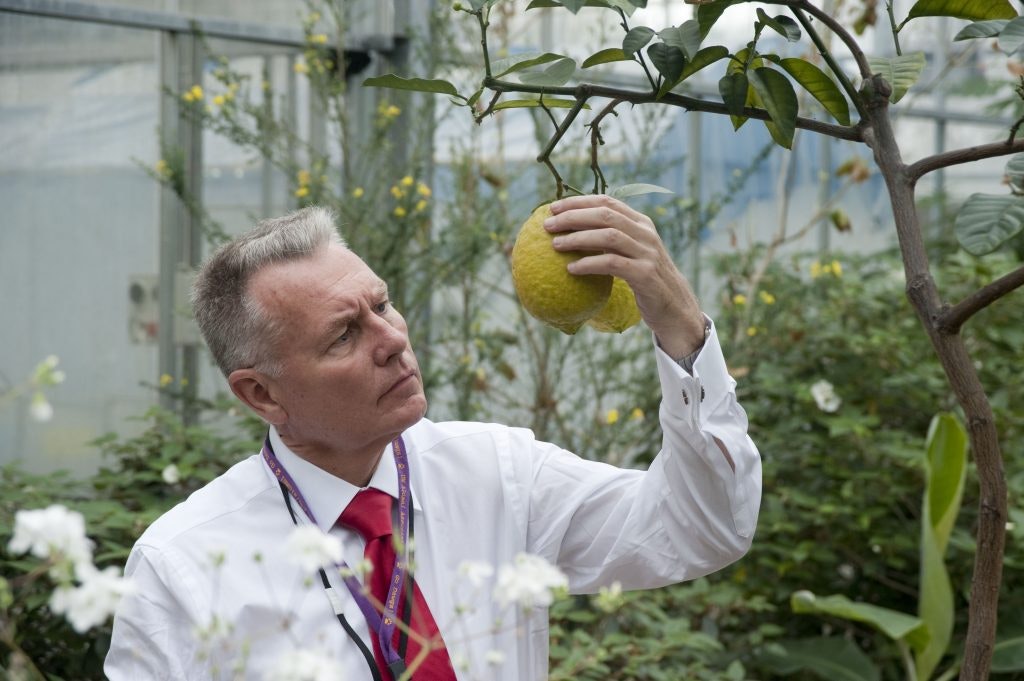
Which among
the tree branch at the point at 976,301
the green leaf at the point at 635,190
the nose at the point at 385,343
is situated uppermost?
the green leaf at the point at 635,190

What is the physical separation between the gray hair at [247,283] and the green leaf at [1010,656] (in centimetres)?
234

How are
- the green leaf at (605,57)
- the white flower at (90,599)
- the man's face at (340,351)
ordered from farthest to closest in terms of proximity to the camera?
1. the man's face at (340,351)
2. the green leaf at (605,57)
3. the white flower at (90,599)

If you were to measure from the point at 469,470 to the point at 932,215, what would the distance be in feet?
20.7

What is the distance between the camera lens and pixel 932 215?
743 cm

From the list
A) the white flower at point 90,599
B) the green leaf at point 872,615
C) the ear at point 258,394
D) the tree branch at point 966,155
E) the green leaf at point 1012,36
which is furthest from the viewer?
the green leaf at point 872,615

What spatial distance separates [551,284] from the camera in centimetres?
125

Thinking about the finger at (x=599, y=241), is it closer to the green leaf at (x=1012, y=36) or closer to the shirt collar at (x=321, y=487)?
the green leaf at (x=1012, y=36)

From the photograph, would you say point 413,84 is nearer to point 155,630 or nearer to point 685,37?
point 685,37

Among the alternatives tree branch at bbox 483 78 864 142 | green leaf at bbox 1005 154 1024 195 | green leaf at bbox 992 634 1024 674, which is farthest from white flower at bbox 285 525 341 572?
green leaf at bbox 992 634 1024 674

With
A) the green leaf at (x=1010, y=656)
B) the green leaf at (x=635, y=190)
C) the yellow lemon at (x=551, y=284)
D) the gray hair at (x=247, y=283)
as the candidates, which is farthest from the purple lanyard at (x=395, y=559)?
the green leaf at (x=1010, y=656)

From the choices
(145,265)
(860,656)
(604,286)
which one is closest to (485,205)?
(145,265)

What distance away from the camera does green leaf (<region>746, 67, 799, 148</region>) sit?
118 cm

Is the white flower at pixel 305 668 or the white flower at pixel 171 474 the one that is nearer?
the white flower at pixel 305 668

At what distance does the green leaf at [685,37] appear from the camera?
3.78ft
